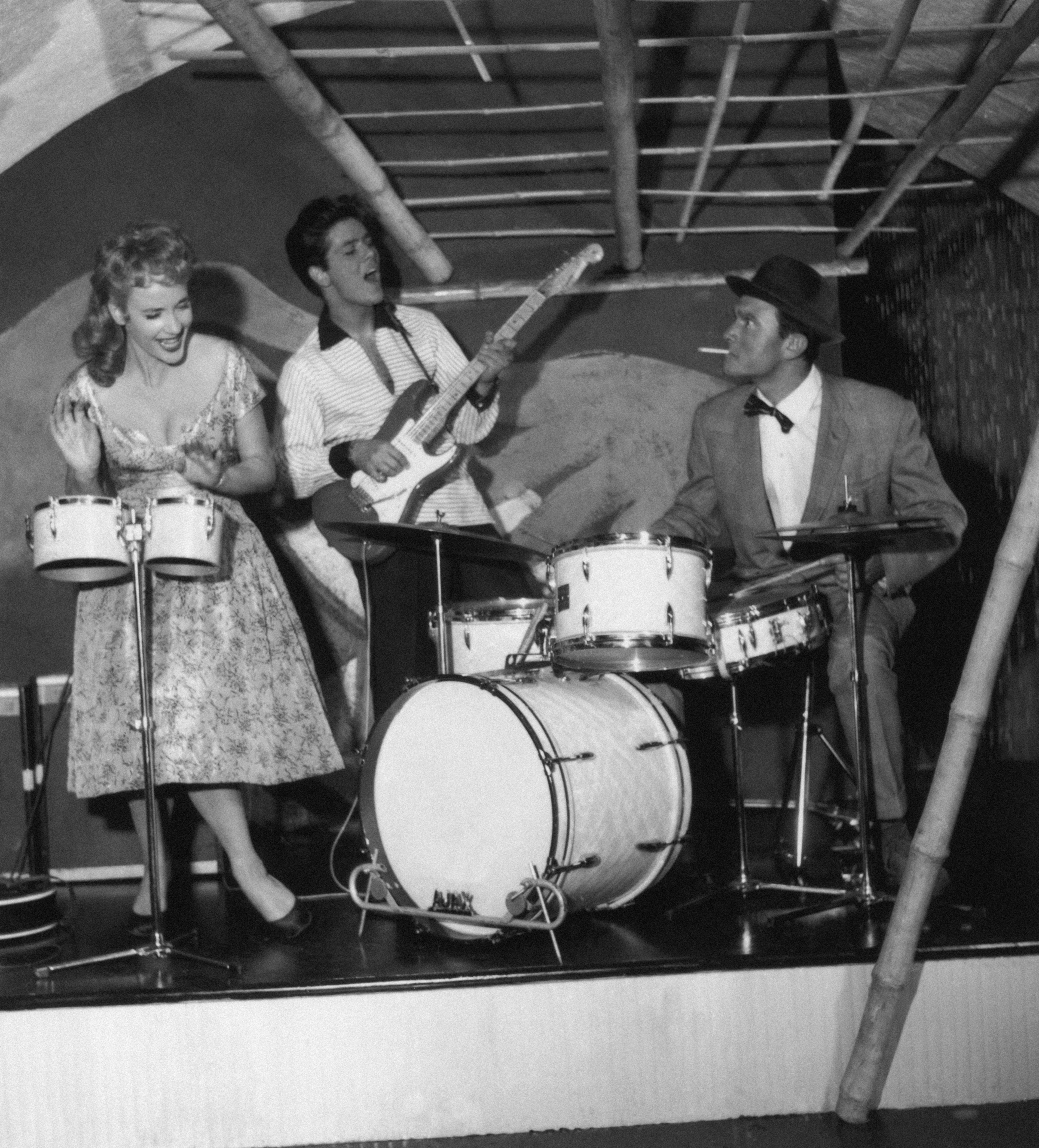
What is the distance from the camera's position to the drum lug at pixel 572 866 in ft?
12.0

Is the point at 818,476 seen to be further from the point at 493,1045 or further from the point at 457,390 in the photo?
the point at 493,1045

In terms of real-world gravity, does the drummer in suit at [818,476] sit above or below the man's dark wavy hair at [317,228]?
below

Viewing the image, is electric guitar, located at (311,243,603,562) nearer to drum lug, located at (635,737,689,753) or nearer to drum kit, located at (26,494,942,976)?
drum kit, located at (26,494,942,976)

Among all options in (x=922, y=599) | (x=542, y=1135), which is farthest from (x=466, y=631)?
(x=922, y=599)

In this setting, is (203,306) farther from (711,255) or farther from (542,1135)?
(542,1135)

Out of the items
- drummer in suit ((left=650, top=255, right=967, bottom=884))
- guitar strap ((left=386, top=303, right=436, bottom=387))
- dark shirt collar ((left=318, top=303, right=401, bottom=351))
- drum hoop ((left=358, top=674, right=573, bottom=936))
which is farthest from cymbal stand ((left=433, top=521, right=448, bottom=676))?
dark shirt collar ((left=318, top=303, right=401, bottom=351))

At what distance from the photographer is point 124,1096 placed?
3.35m

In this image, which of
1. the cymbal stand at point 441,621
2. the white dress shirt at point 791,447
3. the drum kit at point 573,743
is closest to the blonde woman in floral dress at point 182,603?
the drum kit at point 573,743

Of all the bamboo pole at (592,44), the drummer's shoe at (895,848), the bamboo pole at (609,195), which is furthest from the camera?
the bamboo pole at (609,195)

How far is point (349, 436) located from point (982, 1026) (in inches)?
115

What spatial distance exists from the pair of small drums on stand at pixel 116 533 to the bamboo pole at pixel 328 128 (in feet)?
4.50

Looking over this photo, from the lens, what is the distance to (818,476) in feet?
15.4

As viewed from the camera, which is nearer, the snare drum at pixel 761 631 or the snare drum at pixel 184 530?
the snare drum at pixel 184 530

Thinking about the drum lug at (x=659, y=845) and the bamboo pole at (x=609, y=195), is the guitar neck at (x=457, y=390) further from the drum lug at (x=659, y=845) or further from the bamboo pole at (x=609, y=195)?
the drum lug at (x=659, y=845)
